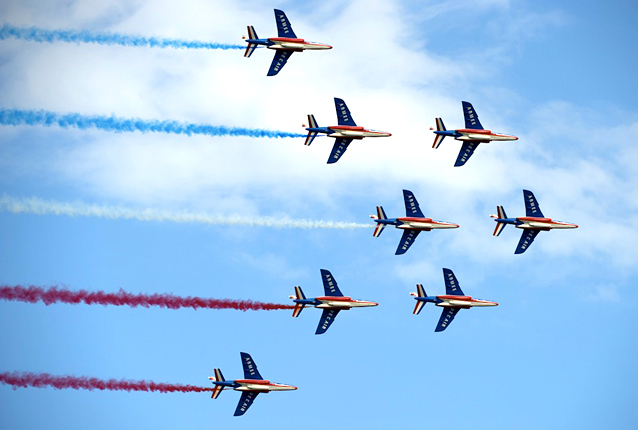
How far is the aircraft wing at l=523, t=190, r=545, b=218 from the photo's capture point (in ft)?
433

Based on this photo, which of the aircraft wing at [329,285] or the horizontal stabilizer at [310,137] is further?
the aircraft wing at [329,285]

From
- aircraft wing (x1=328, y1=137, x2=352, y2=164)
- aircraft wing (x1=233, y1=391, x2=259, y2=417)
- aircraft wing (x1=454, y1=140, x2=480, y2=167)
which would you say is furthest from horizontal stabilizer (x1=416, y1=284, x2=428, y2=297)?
aircraft wing (x1=233, y1=391, x2=259, y2=417)

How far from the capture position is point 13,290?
10656 centimetres

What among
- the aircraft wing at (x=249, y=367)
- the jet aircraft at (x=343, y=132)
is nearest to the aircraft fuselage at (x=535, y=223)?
the jet aircraft at (x=343, y=132)

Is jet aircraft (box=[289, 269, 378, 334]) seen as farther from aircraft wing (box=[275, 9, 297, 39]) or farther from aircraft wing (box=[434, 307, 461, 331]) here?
aircraft wing (box=[275, 9, 297, 39])

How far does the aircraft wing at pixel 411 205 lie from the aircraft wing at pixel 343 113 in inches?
305

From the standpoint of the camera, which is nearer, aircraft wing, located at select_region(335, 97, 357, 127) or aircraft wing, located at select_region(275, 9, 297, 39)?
aircraft wing, located at select_region(275, 9, 297, 39)

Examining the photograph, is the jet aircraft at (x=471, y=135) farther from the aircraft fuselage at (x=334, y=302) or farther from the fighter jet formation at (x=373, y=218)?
the aircraft fuselage at (x=334, y=302)

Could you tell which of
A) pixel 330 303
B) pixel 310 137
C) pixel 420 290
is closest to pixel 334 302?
pixel 330 303

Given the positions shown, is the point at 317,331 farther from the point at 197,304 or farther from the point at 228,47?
the point at 228,47

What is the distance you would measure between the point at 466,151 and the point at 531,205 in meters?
7.49

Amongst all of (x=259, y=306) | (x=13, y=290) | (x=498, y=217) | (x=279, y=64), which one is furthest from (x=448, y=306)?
(x=13, y=290)

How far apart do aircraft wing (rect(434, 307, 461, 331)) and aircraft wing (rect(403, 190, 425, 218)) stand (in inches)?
334

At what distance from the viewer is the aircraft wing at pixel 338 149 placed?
12862 cm
